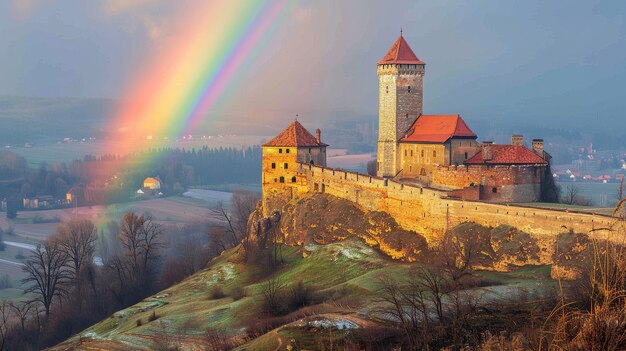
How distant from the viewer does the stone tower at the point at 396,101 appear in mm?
72438

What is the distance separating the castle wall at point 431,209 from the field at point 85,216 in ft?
228

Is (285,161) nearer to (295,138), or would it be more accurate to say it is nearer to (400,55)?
(295,138)

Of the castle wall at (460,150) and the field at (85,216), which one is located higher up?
the castle wall at (460,150)

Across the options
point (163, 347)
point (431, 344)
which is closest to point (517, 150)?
point (163, 347)

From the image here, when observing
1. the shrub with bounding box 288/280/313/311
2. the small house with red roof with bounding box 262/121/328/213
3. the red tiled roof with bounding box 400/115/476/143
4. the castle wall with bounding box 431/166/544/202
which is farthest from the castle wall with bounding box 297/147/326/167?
the shrub with bounding box 288/280/313/311

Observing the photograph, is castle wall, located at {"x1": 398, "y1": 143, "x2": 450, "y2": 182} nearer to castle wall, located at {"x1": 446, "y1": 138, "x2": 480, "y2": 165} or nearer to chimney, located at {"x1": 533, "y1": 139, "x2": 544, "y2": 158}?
castle wall, located at {"x1": 446, "y1": 138, "x2": 480, "y2": 165}

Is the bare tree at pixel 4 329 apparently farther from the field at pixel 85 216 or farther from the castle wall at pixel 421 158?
the field at pixel 85 216

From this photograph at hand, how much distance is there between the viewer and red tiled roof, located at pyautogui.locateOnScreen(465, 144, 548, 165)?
6138 centimetres

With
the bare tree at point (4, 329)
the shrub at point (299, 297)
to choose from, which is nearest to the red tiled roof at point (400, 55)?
the shrub at point (299, 297)

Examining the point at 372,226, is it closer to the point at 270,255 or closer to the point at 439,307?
the point at 270,255

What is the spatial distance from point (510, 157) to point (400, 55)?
16712mm

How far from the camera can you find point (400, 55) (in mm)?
73625

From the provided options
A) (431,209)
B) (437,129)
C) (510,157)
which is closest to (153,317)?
(431,209)

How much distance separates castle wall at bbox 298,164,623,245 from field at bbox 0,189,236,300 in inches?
2741
